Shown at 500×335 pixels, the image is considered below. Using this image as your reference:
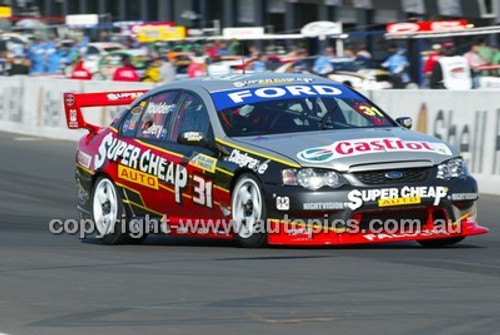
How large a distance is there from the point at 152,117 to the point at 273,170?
1944 millimetres

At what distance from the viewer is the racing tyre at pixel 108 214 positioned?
11.4m

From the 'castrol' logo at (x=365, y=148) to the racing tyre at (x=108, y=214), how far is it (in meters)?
2.26

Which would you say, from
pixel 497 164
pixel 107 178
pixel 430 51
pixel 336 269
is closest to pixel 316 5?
pixel 430 51

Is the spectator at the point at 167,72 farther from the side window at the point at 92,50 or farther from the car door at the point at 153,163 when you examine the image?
the car door at the point at 153,163

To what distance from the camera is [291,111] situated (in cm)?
1067

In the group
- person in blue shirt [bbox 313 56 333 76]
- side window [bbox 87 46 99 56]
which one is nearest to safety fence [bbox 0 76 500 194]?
person in blue shirt [bbox 313 56 333 76]

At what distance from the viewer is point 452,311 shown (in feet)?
21.8

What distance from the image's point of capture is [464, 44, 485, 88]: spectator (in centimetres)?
2417

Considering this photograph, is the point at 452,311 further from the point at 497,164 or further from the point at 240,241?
the point at 497,164

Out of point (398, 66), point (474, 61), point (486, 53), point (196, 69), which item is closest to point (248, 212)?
point (474, 61)

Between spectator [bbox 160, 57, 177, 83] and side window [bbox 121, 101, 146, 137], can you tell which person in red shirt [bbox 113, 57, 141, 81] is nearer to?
spectator [bbox 160, 57, 177, 83]

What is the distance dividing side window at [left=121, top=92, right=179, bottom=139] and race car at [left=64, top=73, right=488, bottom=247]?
Answer: 0.01m

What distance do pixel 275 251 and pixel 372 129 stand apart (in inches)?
54.4

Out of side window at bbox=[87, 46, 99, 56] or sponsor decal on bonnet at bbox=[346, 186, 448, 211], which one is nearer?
sponsor decal on bonnet at bbox=[346, 186, 448, 211]
